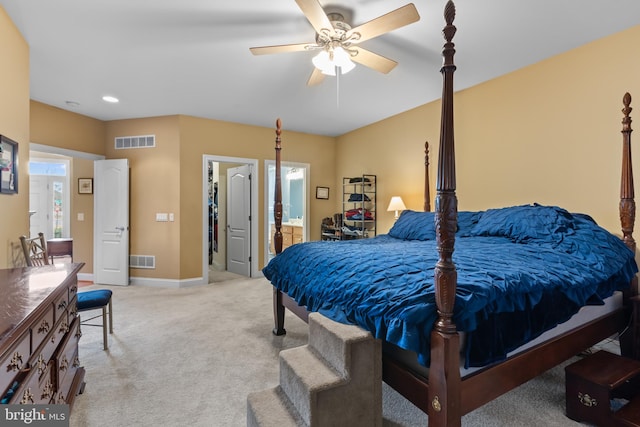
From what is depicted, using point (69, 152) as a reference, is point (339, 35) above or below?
above

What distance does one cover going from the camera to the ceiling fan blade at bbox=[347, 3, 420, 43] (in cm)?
184

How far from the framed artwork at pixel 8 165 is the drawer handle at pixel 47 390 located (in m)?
1.50

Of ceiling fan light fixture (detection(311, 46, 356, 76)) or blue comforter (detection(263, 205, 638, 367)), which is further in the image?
ceiling fan light fixture (detection(311, 46, 356, 76))

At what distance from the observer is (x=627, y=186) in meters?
2.32

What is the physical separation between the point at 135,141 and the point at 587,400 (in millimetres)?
5813

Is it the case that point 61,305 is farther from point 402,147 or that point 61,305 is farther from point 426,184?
point 402,147

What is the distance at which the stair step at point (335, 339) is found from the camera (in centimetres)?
143

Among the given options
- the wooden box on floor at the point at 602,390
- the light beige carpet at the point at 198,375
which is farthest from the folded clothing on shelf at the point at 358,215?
the wooden box on floor at the point at 602,390

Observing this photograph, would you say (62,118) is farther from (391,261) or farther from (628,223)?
(628,223)

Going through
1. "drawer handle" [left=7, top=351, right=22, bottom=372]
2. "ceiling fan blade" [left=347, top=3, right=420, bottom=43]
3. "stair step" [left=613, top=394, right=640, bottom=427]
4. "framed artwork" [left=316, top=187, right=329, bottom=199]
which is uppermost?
"ceiling fan blade" [left=347, top=3, right=420, bottom=43]

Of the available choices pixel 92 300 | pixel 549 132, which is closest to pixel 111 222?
pixel 92 300

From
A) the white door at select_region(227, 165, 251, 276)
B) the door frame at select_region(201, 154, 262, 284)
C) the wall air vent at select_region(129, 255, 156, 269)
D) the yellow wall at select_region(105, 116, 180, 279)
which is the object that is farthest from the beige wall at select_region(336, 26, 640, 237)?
the wall air vent at select_region(129, 255, 156, 269)

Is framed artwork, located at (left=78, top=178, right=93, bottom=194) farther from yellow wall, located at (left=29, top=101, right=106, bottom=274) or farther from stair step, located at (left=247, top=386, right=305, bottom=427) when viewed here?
stair step, located at (left=247, top=386, right=305, bottom=427)

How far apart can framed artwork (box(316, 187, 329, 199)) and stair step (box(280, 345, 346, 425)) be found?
14.4 feet
